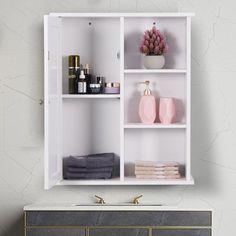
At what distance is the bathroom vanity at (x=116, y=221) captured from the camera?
325cm

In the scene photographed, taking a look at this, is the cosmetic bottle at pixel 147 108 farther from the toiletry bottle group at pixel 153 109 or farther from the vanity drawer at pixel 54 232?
the vanity drawer at pixel 54 232

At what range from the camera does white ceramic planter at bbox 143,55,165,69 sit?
3.24 meters

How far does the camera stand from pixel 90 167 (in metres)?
3.29

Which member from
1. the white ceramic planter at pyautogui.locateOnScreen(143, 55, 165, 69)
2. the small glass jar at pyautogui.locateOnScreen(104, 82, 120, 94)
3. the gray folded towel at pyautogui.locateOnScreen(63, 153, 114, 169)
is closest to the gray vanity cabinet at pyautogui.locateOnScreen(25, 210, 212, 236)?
the gray folded towel at pyautogui.locateOnScreen(63, 153, 114, 169)

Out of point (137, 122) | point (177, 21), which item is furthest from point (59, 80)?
point (177, 21)

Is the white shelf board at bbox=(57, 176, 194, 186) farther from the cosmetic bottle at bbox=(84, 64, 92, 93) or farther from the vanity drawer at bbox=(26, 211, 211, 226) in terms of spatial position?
the cosmetic bottle at bbox=(84, 64, 92, 93)

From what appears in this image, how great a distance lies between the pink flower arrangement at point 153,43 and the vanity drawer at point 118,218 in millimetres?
818

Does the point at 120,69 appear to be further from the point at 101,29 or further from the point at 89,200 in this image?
the point at 89,200

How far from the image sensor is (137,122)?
3.41 meters

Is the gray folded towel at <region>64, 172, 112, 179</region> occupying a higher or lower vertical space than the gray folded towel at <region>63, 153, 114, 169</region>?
lower

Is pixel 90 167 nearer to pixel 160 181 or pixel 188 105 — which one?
pixel 160 181

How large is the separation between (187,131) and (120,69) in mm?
458

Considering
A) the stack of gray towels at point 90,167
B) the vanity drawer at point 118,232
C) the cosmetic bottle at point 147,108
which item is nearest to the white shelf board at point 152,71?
the cosmetic bottle at point 147,108

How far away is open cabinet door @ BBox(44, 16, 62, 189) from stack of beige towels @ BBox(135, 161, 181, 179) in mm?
417
